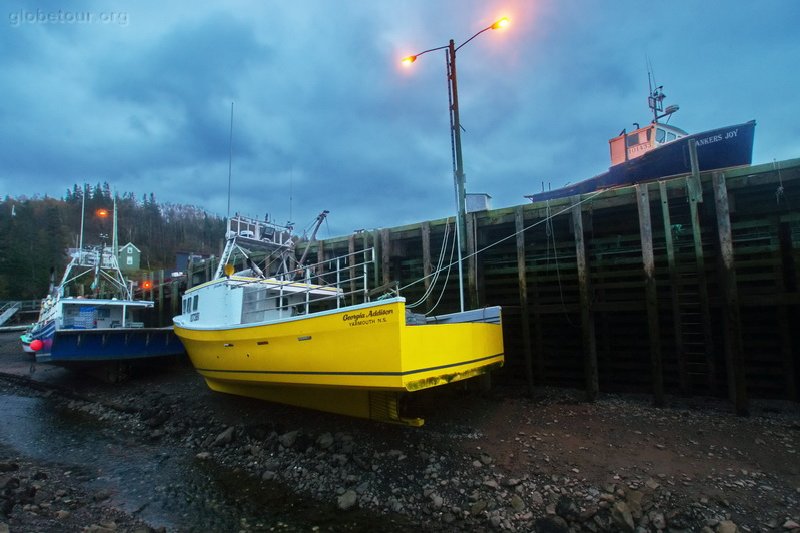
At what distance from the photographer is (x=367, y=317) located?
498 centimetres

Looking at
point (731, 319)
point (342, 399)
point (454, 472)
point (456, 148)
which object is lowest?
point (454, 472)

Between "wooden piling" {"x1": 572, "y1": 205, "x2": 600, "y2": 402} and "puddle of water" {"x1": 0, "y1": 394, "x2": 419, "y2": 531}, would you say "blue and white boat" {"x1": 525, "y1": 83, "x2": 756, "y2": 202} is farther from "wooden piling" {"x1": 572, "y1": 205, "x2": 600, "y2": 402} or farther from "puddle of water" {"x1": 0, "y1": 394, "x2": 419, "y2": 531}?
"puddle of water" {"x1": 0, "y1": 394, "x2": 419, "y2": 531}

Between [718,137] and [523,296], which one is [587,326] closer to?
[523,296]

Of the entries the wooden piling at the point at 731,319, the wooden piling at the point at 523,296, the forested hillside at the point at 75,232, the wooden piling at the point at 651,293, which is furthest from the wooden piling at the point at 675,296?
the forested hillside at the point at 75,232

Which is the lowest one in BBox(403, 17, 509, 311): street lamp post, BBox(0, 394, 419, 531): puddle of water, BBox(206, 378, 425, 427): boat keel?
BBox(0, 394, 419, 531): puddle of water

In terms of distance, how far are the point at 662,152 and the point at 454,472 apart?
11.6 metres

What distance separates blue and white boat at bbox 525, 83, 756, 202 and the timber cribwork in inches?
106

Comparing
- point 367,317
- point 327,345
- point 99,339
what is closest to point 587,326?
point 367,317

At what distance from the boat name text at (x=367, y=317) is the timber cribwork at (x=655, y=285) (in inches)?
80.6

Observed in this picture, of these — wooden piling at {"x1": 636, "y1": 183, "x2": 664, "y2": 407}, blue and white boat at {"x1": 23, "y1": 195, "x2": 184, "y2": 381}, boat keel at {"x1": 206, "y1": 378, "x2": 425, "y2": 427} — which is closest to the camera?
boat keel at {"x1": 206, "y1": 378, "x2": 425, "y2": 427}

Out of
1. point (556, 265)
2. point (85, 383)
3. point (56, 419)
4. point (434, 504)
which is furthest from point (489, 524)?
point (85, 383)

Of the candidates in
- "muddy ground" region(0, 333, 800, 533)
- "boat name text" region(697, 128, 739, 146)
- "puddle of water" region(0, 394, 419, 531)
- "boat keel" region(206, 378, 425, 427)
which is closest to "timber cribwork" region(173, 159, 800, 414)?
"muddy ground" region(0, 333, 800, 533)

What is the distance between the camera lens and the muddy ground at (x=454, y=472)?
173 inches

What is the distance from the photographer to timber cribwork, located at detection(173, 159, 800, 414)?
6.71m
